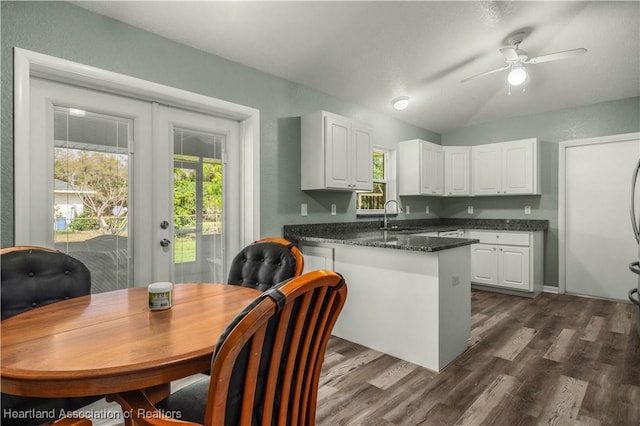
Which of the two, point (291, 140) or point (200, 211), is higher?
point (291, 140)

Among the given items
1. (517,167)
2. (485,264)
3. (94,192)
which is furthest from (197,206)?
(517,167)

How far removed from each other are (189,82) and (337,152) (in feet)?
5.01

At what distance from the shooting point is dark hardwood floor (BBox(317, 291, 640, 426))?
187 centimetres

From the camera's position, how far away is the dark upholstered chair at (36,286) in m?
1.34

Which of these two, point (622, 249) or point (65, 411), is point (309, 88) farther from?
point (622, 249)

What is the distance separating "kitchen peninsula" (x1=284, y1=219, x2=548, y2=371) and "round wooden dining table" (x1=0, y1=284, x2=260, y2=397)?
4.87ft

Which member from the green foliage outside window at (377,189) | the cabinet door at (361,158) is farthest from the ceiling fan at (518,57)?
the green foliage outside window at (377,189)

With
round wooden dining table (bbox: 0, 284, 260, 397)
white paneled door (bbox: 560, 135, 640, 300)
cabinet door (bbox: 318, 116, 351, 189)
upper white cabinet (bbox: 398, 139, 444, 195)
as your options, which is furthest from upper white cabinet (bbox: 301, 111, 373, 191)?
white paneled door (bbox: 560, 135, 640, 300)

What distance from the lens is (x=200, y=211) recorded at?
Answer: 2861 millimetres

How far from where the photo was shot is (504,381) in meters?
2.22

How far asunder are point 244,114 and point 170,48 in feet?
2.52

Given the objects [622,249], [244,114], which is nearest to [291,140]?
[244,114]

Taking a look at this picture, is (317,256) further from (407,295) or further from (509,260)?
(509,260)

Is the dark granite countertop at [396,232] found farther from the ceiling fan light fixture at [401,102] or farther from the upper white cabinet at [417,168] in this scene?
the ceiling fan light fixture at [401,102]
